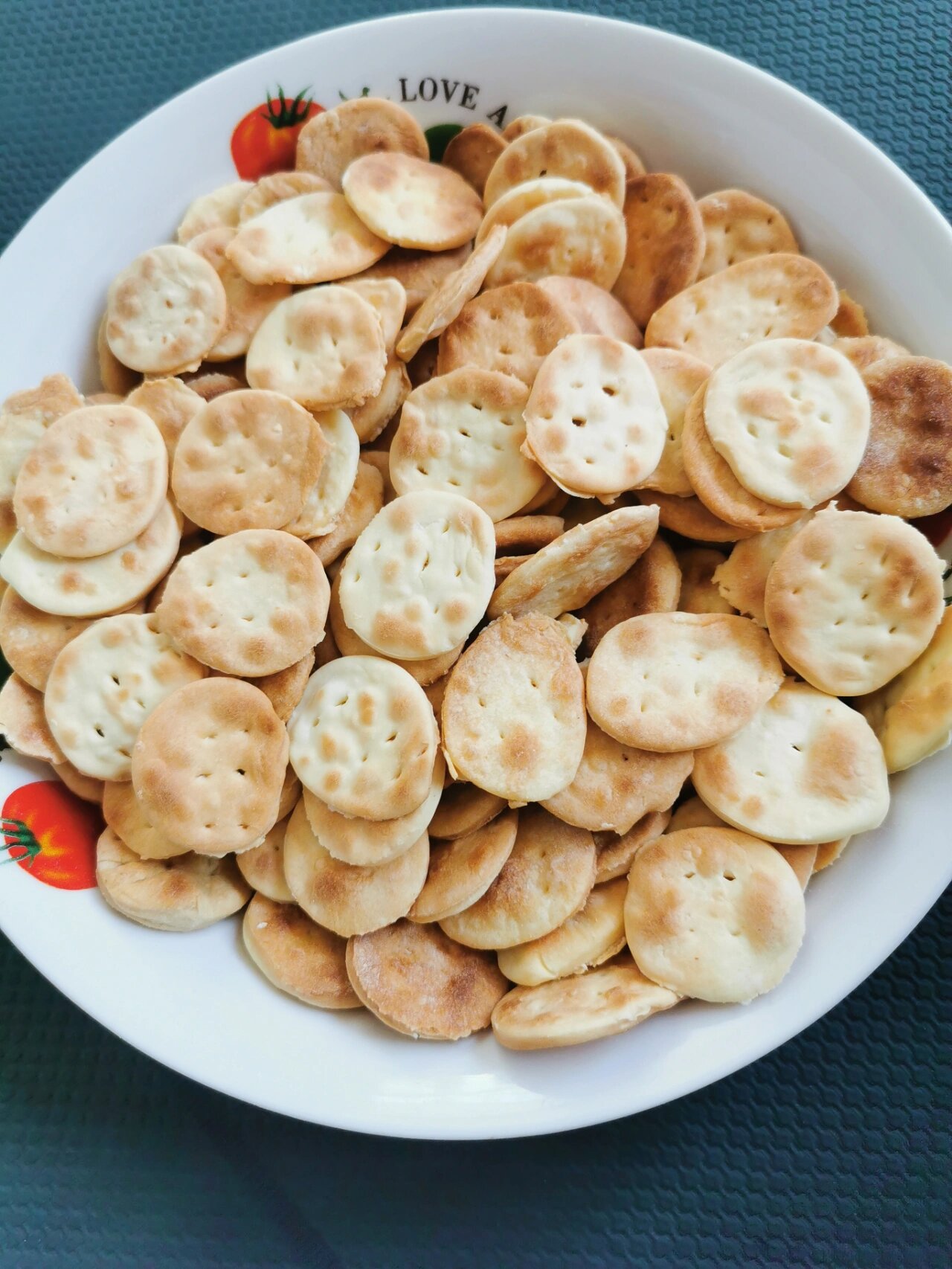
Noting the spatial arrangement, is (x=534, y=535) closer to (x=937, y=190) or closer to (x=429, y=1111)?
(x=429, y=1111)

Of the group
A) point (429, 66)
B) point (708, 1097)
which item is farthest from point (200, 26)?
point (708, 1097)

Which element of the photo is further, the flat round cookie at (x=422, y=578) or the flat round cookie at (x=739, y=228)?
the flat round cookie at (x=739, y=228)

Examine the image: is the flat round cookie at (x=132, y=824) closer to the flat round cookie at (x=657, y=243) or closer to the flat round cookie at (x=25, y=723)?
the flat round cookie at (x=25, y=723)

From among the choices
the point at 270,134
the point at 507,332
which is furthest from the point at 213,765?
the point at 270,134

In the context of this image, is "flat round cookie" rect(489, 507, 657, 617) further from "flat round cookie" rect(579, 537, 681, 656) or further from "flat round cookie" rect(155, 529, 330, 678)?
"flat round cookie" rect(155, 529, 330, 678)

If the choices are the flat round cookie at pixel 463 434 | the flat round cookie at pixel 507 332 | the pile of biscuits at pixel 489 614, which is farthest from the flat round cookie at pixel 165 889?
the flat round cookie at pixel 507 332

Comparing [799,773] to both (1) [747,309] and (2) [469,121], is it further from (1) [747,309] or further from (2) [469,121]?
(2) [469,121]

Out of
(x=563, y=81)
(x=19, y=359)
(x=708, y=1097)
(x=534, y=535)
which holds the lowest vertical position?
(x=708, y=1097)
